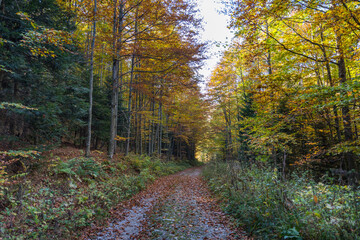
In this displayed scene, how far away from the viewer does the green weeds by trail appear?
3312mm

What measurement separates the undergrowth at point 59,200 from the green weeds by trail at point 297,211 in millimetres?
4585

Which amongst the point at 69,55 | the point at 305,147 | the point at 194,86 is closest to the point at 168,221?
the point at 194,86

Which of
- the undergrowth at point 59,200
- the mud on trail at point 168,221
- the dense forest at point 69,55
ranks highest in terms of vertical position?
the dense forest at point 69,55

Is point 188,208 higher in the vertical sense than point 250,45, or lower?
lower

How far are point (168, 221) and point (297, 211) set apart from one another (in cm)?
365

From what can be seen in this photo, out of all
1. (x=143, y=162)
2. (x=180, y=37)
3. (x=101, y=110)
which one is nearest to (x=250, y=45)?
(x=180, y=37)

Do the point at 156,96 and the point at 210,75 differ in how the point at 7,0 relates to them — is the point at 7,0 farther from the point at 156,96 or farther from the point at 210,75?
the point at 210,75

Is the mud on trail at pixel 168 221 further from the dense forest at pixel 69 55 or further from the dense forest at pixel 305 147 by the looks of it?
the dense forest at pixel 69 55

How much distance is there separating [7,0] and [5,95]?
13.2ft

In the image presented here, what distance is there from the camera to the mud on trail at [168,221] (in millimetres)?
4910

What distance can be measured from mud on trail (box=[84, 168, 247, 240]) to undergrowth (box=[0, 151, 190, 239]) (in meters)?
0.57

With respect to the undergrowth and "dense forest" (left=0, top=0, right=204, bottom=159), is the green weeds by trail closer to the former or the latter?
the undergrowth

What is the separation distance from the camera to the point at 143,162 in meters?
15.2

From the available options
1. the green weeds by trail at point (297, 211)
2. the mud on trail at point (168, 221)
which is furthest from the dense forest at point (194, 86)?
the mud on trail at point (168, 221)
